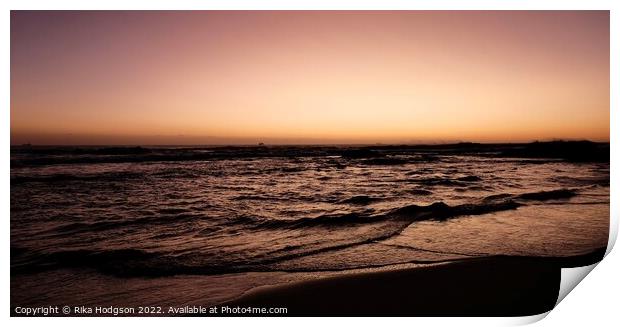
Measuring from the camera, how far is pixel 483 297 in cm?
327

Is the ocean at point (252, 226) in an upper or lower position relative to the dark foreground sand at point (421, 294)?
upper

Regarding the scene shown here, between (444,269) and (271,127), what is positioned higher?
(271,127)

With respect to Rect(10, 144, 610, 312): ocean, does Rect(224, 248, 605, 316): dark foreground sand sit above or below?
below

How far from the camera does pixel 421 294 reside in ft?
10.7

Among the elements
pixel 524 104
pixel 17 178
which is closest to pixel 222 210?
pixel 524 104

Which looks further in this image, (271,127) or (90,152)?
(90,152)

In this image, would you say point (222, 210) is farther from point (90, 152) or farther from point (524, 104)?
point (90, 152)

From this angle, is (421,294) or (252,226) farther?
(252,226)

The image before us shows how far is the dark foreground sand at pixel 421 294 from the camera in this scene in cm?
318

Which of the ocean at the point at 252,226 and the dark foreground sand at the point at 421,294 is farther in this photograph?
the ocean at the point at 252,226

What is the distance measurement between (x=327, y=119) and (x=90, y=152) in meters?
8.81

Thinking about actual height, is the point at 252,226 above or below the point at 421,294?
above

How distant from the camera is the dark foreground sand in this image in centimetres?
318

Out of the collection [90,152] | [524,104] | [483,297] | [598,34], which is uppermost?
[598,34]
